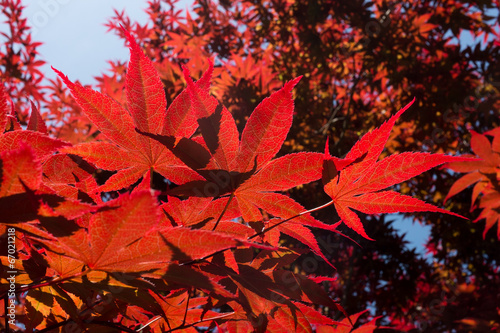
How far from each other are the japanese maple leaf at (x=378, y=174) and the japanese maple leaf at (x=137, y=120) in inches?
10.3

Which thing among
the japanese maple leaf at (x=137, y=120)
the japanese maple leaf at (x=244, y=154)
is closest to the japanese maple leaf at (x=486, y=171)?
the japanese maple leaf at (x=244, y=154)

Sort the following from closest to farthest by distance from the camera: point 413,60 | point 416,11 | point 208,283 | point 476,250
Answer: point 208,283 < point 413,60 < point 416,11 < point 476,250

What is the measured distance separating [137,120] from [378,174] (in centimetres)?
42

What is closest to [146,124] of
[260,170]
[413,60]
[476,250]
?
[260,170]

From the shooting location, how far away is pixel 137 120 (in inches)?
22.5

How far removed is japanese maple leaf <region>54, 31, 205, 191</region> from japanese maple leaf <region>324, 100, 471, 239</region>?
0.26 metres

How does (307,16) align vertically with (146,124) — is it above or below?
above

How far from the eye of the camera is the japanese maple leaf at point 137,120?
22.0 inches

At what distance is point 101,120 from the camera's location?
586 millimetres

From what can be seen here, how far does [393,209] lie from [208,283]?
0.35m

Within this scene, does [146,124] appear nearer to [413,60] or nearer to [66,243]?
[66,243]

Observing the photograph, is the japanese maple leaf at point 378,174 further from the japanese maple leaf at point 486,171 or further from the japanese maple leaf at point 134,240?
the japanese maple leaf at point 486,171

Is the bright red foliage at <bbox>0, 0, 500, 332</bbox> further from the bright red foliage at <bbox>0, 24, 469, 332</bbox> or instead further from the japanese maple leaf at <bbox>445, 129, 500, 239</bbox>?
the japanese maple leaf at <bbox>445, 129, 500, 239</bbox>

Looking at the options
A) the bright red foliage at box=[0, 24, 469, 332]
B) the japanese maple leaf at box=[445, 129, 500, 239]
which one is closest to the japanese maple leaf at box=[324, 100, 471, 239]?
the bright red foliage at box=[0, 24, 469, 332]
